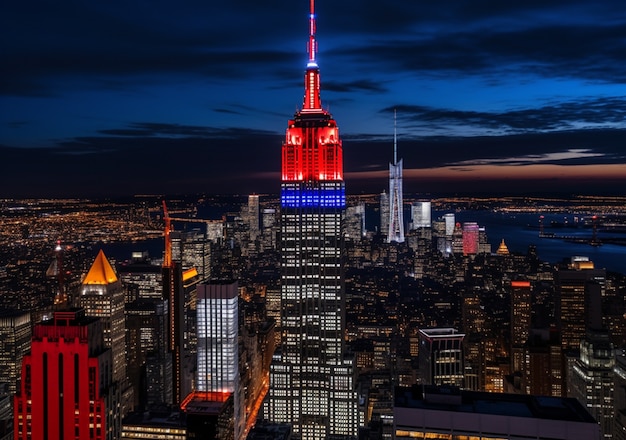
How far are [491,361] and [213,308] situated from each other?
16.6m

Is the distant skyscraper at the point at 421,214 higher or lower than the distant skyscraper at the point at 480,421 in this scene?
higher

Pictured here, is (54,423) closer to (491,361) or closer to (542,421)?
(542,421)

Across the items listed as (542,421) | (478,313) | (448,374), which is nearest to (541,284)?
(478,313)

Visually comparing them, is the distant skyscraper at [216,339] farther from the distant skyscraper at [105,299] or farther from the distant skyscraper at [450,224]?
the distant skyscraper at [450,224]

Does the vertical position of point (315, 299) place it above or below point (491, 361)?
above

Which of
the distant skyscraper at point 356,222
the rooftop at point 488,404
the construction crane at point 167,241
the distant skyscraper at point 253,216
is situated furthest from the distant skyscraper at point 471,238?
the rooftop at point 488,404

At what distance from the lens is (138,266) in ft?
125

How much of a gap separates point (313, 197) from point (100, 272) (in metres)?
11.3

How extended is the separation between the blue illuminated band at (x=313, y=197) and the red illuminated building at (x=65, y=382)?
1566cm

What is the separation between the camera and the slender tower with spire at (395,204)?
49.6m

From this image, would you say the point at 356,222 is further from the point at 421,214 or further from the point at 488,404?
the point at 488,404

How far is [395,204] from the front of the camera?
56562mm

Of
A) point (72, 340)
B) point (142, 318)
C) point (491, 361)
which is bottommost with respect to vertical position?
point (491, 361)

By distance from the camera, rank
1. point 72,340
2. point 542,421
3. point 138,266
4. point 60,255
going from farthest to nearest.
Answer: point 138,266 < point 60,255 < point 72,340 < point 542,421
